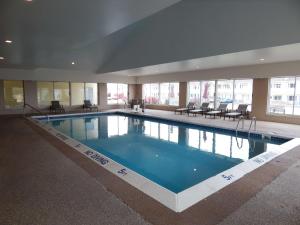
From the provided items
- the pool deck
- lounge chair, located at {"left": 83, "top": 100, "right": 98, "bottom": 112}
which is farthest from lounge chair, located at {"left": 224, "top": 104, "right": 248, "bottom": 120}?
lounge chair, located at {"left": 83, "top": 100, "right": 98, "bottom": 112}

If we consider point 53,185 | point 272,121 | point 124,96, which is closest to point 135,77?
point 124,96

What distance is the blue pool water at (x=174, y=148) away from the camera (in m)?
4.40

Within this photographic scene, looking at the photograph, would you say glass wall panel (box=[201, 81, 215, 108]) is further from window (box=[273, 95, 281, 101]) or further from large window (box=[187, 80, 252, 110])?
window (box=[273, 95, 281, 101])

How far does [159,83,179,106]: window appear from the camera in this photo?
1369cm

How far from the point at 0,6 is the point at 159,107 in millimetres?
11484

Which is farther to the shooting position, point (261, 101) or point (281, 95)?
point (261, 101)

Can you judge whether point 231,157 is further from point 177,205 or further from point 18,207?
point 18,207

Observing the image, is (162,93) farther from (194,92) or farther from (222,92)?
(222,92)

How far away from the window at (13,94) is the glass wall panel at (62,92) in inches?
75.4

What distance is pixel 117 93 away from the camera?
16031mm

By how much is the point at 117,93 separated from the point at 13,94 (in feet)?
22.8

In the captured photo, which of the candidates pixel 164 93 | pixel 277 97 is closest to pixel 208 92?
pixel 277 97

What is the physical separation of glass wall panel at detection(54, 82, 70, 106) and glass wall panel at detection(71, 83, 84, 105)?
33 cm

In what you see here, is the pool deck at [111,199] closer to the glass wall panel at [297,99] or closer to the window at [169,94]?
the glass wall panel at [297,99]
